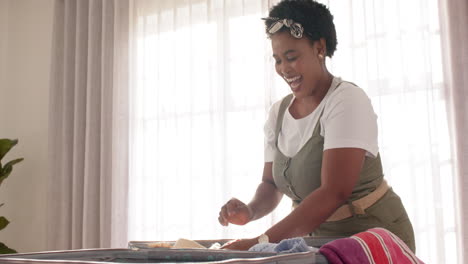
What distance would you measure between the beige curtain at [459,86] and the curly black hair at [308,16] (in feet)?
4.23

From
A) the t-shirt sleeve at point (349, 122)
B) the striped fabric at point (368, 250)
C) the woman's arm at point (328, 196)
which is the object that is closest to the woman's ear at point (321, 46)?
the t-shirt sleeve at point (349, 122)

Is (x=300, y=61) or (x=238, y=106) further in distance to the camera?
(x=238, y=106)

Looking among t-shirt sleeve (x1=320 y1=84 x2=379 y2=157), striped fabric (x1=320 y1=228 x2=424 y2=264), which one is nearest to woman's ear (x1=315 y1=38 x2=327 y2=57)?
t-shirt sleeve (x1=320 y1=84 x2=379 y2=157)

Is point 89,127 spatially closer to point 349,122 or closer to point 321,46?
point 321,46

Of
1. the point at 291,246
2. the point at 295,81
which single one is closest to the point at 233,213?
the point at 295,81

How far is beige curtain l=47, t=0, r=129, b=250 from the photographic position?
3400mm

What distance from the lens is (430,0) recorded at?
2.67 metres

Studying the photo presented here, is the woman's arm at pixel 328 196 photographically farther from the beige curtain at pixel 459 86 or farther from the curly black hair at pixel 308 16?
the beige curtain at pixel 459 86

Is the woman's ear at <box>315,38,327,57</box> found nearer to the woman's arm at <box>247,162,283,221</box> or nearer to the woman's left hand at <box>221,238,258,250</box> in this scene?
the woman's arm at <box>247,162,283,221</box>

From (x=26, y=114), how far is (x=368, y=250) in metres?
3.56

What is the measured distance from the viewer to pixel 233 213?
1.33 m

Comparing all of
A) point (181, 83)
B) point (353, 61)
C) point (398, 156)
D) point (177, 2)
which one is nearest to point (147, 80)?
point (181, 83)

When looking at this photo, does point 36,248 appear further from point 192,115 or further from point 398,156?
point 398,156

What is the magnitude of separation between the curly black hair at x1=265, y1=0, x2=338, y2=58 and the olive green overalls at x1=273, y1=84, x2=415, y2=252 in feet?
0.78
